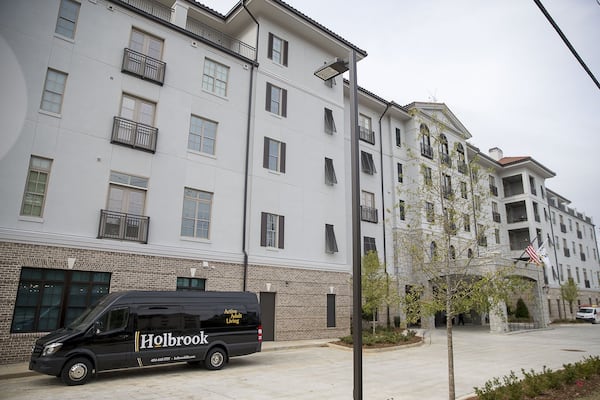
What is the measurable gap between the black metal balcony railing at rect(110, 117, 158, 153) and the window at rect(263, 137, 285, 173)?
5.88 metres

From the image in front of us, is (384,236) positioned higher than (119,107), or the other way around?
(119,107)

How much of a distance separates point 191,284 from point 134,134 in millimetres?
6767

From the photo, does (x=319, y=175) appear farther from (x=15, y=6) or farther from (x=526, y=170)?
(x=526, y=170)

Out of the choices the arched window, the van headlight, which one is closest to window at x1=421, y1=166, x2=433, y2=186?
the arched window

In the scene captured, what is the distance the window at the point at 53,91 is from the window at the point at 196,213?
5.85 metres

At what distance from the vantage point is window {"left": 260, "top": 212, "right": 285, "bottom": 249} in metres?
19.9

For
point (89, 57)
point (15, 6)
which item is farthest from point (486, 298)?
point (15, 6)

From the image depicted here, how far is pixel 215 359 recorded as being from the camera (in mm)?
12836

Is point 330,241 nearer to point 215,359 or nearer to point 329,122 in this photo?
point 329,122

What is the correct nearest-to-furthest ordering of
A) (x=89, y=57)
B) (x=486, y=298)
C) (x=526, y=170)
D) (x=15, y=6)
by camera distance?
(x=486, y=298), (x=15, y=6), (x=89, y=57), (x=526, y=170)

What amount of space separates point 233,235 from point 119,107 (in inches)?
291

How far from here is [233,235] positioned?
1875 cm

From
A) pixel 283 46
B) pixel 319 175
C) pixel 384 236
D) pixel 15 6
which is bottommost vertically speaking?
pixel 384 236

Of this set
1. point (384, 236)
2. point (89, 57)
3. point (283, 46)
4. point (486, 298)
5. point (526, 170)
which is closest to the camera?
point (486, 298)
